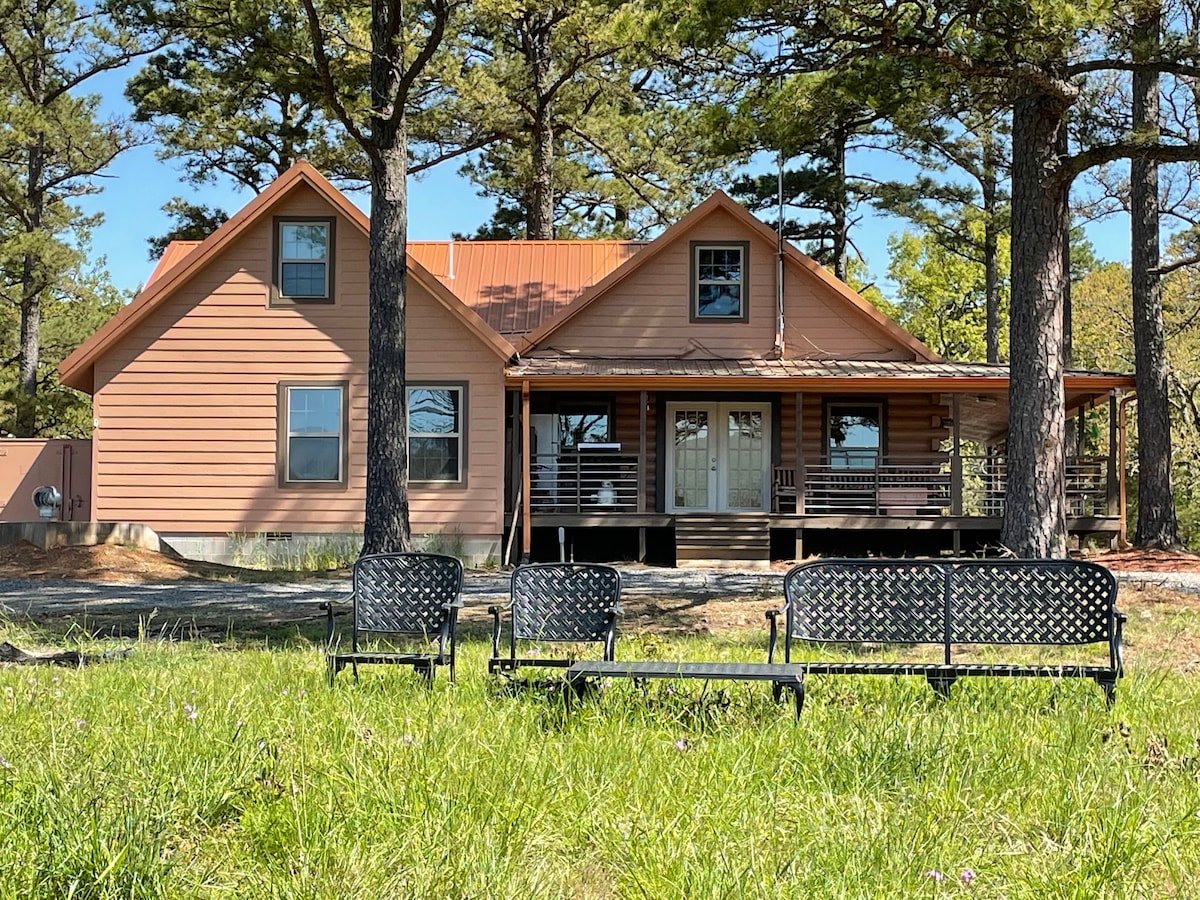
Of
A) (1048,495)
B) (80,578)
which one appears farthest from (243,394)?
(1048,495)

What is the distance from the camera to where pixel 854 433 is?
2019 centimetres

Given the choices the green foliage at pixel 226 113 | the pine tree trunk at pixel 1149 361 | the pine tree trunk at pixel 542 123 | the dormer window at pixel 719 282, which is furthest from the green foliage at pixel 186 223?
the pine tree trunk at pixel 1149 361

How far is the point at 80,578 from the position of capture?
45.0 feet

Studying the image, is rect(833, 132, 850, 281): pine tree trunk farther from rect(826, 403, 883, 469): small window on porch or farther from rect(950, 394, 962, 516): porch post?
rect(950, 394, 962, 516): porch post

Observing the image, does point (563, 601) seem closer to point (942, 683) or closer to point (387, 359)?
point (942, 683)

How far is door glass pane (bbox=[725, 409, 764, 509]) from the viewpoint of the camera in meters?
19.7

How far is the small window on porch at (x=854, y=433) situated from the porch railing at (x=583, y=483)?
3.61 meters

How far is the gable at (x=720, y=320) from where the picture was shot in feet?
65.3

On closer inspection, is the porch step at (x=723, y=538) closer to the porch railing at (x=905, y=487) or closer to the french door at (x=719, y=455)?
the porch railing at (x=905, y=487)

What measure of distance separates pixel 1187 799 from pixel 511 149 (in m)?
26.0

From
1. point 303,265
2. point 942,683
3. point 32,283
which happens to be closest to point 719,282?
point 303,265

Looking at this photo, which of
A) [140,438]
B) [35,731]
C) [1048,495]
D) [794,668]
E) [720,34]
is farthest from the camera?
[140,438]

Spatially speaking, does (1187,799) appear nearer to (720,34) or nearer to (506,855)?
(506,855)

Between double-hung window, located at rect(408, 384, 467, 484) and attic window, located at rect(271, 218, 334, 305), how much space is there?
85.8 inches
